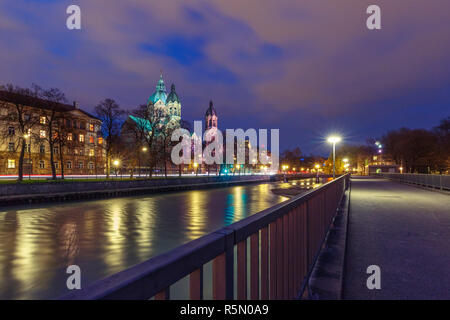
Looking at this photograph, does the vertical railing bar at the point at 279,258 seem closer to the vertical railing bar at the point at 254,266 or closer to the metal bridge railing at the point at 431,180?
the vertical railing bar at the point at 254,266

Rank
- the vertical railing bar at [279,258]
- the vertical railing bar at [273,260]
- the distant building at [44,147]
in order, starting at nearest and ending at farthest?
the vertical railing bar at [273,260], the vertical railing bar at [279,258], the distant building at [44,147]

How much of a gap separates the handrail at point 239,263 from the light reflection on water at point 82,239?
14.2 ft

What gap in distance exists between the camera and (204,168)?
333 ft

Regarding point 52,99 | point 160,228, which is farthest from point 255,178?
point 160,228

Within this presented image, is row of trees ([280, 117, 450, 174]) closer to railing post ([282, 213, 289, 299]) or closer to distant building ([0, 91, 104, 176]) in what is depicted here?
distant building ([0, 91, 104, 176])

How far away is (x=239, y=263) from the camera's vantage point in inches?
81.0

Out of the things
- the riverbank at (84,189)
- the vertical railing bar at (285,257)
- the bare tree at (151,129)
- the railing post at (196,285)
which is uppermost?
the bare tree at (151,129)

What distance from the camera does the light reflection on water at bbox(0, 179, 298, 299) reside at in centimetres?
615

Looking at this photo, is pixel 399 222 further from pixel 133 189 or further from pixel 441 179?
pixel 133 189

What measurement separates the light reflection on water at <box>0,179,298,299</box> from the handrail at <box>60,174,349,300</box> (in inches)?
171

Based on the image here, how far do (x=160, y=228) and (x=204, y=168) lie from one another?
9055cm

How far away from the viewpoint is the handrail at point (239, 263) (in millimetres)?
1160

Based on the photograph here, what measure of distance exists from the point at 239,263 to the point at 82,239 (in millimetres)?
8897

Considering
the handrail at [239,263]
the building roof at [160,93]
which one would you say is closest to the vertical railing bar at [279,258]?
the handrail at [239,263]
